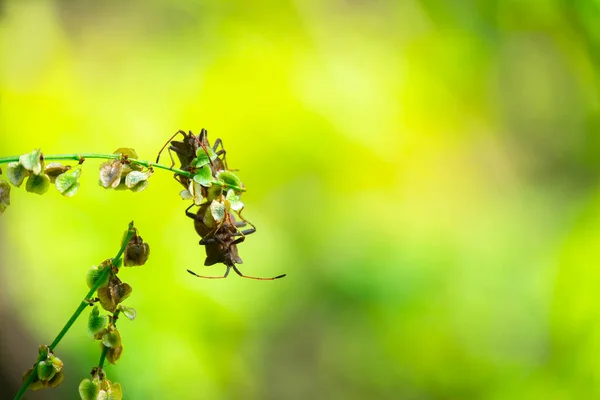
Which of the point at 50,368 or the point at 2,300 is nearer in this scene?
the point at 50,368

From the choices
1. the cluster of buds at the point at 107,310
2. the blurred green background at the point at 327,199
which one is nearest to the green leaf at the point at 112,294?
the cluster of buds at the point at 107,310

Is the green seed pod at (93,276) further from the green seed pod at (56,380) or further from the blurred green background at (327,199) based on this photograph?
the blurred green background at (327,199)


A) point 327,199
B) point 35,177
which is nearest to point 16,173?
point 35,177

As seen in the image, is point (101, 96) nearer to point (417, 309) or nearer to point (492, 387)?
point (417, 309)

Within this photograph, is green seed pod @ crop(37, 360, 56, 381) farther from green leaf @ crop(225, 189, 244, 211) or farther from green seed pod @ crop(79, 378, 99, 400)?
green leaf @ crop(225, 189, 244, 211)

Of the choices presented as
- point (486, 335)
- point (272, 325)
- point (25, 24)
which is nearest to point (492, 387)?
point (486, 335)

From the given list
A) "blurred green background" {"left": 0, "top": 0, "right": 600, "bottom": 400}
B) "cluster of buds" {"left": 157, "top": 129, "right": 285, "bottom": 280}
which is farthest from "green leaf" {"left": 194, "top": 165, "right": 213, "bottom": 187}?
"blurred green background" {"left": 0, "top": 0, "right": 600, "bottom": 400}

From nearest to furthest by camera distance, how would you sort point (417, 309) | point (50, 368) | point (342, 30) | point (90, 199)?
point (50, 368)
point (90, 199)
point (417, 309)
point (342, 30)

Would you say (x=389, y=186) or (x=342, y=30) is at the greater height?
(x=342, y=30)

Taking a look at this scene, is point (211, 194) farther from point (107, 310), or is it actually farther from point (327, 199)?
point (327, 199)
